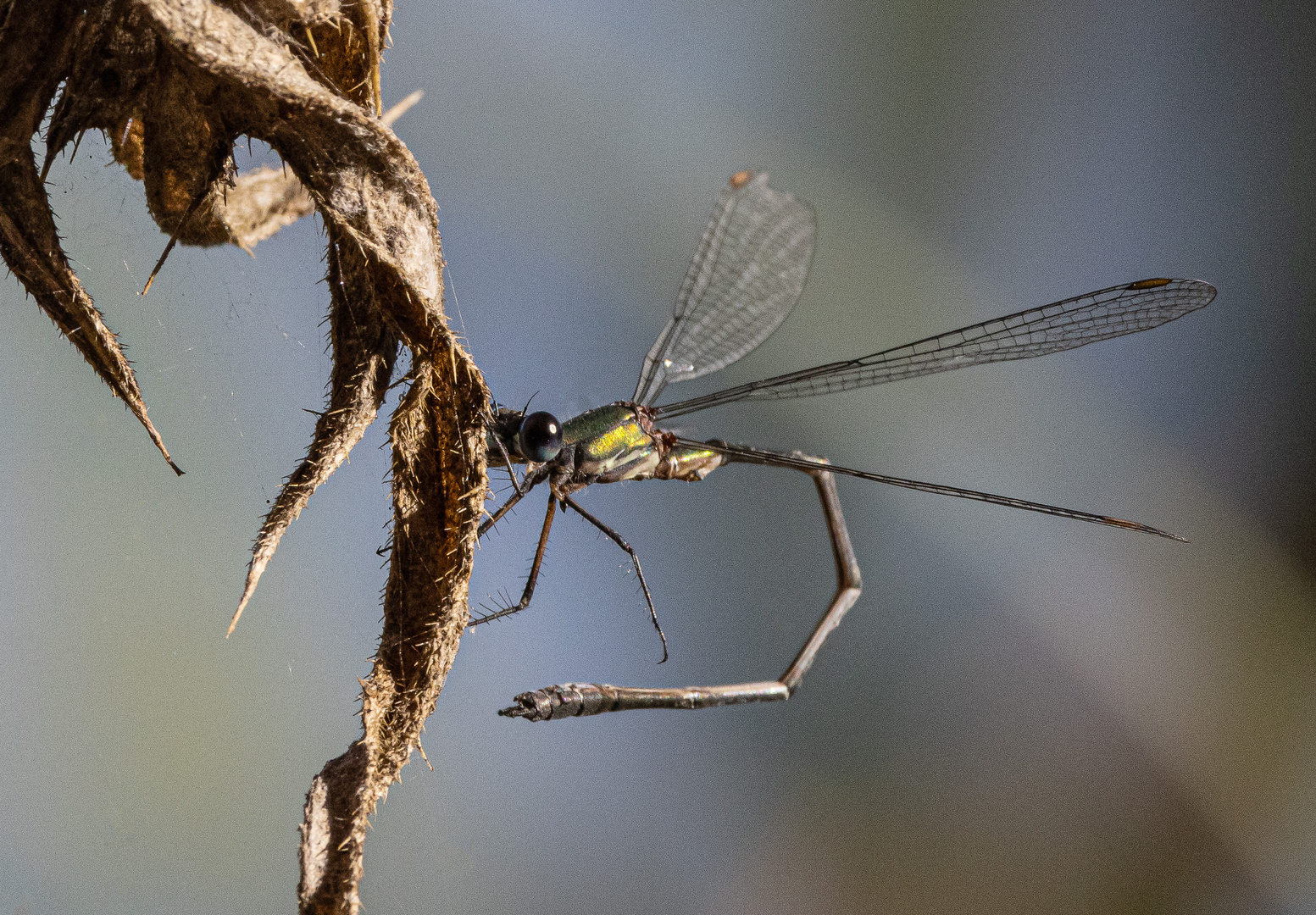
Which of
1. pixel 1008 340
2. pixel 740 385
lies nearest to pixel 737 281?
pixel 740 385

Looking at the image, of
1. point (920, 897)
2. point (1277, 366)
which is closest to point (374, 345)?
point (920, 897)

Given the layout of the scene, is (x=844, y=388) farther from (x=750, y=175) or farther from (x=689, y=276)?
(x=750, y=175)

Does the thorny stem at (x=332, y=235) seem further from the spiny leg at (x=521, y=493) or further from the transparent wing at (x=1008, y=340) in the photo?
the transparent wing at (x=1008, y=340)

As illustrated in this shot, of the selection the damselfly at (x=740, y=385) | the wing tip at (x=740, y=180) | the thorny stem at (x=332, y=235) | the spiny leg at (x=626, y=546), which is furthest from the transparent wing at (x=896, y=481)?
the thorny stem at (x=332, y=235)

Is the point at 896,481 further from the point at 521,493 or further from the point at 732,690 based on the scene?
the point at 521,493

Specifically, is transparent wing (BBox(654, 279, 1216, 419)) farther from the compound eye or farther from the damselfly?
the compound eye

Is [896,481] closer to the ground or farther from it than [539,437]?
closer to the ground
